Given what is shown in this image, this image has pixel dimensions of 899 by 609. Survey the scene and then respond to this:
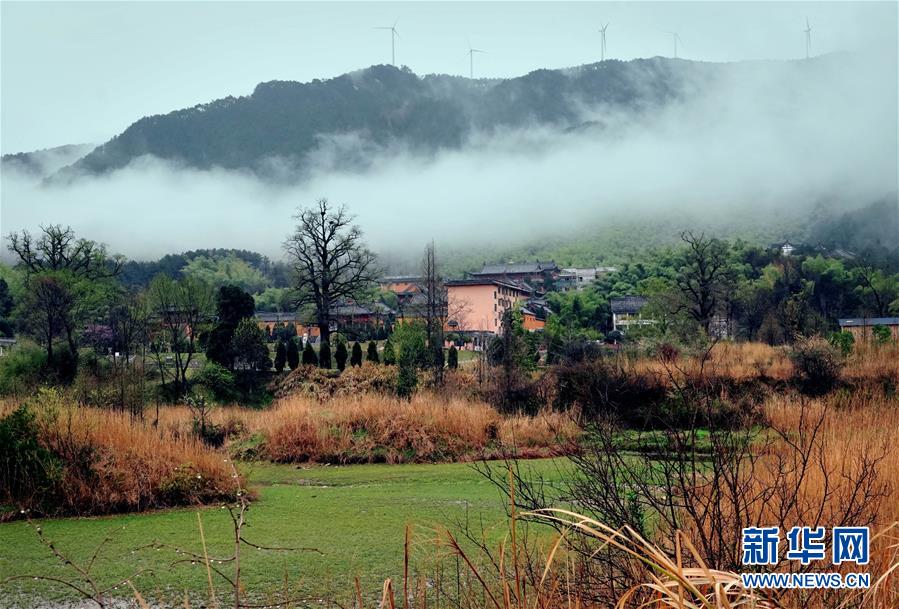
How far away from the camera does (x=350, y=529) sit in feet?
23.8

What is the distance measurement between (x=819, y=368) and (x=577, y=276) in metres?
67.3

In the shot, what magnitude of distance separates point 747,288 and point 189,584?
46903 millimetres

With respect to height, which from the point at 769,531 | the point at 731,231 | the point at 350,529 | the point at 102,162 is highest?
the point at 102,162

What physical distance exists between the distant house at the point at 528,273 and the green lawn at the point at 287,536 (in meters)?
73.2

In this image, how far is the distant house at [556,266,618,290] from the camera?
273ft

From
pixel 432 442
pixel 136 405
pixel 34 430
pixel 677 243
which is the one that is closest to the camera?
pixel 34 430

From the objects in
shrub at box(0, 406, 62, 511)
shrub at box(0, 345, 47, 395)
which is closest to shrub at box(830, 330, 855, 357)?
shrub at box(0, 406, 62, 511)

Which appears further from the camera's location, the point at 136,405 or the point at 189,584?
the point at 136,405

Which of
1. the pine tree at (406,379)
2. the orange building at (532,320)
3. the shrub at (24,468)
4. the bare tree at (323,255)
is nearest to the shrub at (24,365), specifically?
the bare tree at (323,255)

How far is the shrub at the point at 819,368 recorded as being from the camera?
60.1 ft

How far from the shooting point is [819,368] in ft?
60.3

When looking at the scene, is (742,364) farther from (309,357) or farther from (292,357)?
(309,357)

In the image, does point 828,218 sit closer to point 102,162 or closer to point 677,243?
point 677,243

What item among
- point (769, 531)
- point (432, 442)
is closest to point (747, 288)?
point (432, 442)
